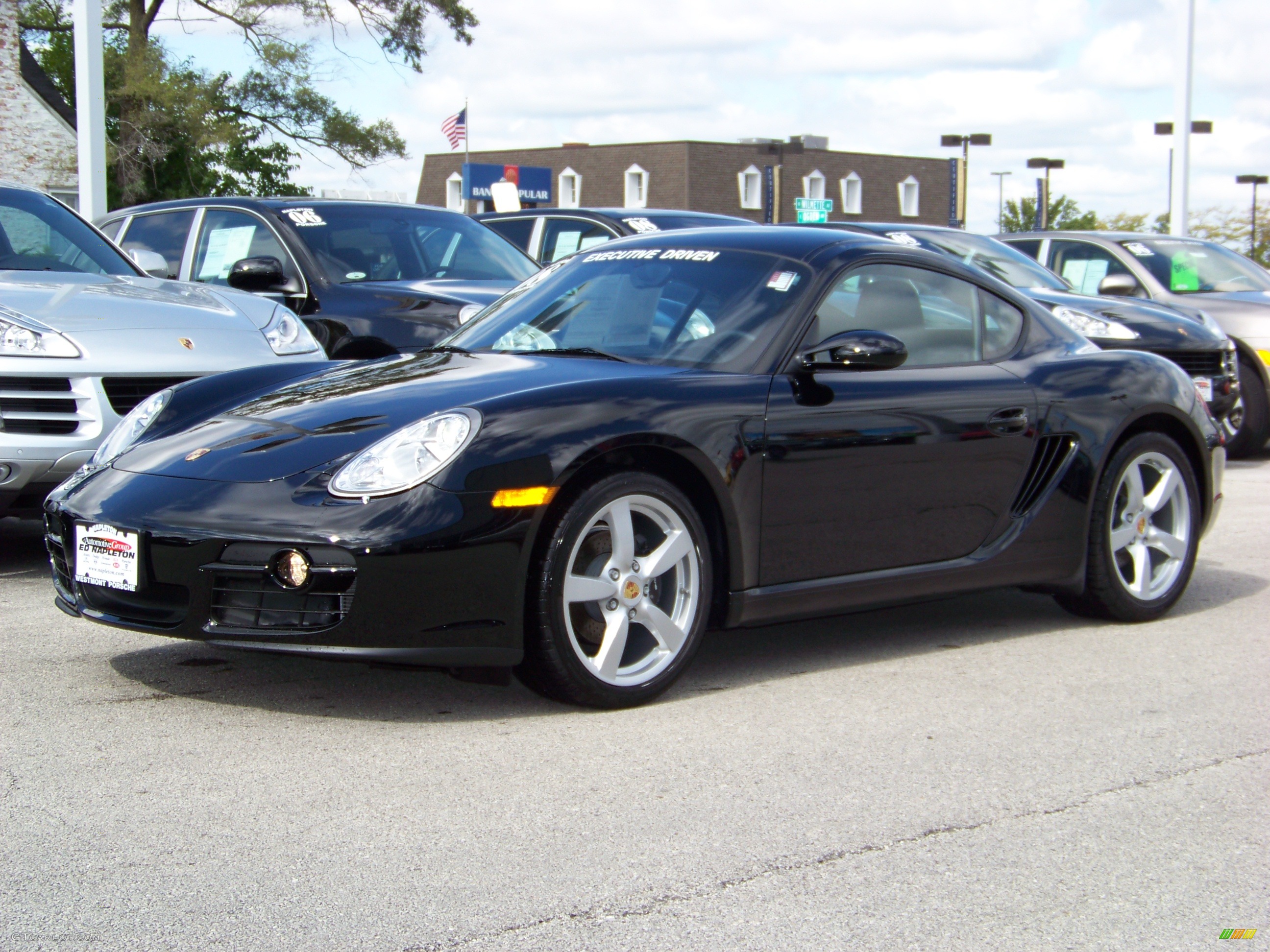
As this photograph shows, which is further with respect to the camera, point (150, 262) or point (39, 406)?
point (150, 262)

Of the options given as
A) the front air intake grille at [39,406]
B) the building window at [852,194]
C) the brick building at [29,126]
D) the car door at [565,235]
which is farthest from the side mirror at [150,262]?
the building window at [852,194]

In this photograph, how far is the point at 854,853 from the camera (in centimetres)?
319

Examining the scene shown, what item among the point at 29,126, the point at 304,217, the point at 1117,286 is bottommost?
the point at 1117,286

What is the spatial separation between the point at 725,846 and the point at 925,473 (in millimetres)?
2012

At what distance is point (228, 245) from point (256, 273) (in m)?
1.14

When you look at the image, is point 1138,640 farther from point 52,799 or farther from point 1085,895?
point 52,799

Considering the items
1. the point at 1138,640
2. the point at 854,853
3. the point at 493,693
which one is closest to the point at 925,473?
the point at 1138,640

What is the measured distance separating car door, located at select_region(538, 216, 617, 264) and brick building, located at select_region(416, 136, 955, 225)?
4764 cm

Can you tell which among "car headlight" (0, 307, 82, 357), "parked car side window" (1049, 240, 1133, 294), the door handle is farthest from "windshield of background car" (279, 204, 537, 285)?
"parked car side window" (1049, 240, 1133, 294)

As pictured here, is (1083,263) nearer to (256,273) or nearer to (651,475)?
(256,273)

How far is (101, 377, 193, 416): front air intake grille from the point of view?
20.0 ft

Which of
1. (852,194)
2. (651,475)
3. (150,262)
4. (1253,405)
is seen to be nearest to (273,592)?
(651,475)

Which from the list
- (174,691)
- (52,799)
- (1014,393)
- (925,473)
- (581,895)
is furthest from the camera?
(1014,393)

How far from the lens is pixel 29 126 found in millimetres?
32250
